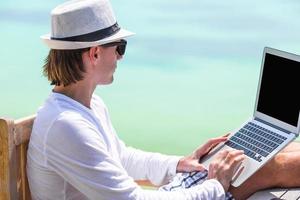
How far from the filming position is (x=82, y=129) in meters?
1.67

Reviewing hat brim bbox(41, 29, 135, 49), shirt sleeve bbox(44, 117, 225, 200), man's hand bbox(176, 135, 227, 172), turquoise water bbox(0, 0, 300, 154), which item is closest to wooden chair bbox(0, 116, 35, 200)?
shirt sleeve bbox(44, 117, 225, 200)

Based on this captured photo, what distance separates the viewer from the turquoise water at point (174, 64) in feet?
18.2

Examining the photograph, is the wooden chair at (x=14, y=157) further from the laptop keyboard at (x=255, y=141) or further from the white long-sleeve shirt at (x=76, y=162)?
the laptop keyboard at (x=255, y=141)

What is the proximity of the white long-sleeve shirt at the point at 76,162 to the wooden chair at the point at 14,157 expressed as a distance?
3 cm

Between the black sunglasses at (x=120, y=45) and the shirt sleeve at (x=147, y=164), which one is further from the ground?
the black sunglasses at (x=120, y=45)

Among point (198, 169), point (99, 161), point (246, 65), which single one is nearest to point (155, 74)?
point (246, 65)

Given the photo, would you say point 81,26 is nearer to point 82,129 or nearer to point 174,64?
point 82,129

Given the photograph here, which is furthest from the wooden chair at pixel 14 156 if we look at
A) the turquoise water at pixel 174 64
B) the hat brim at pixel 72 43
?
the turquoise water at pixel 174 64

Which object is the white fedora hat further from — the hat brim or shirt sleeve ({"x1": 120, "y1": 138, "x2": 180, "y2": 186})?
shirt sleeve ({"x1": 120, "y1": 138, "x2": 180, "y2": 186})

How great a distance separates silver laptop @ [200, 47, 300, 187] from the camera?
1.97m

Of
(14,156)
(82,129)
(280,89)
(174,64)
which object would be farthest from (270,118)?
(174,64)

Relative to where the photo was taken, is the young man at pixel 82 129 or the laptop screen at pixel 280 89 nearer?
the young man at pixel 82 129

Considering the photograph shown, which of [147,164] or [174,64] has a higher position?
[147,164]

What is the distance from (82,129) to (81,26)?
0.31 m
